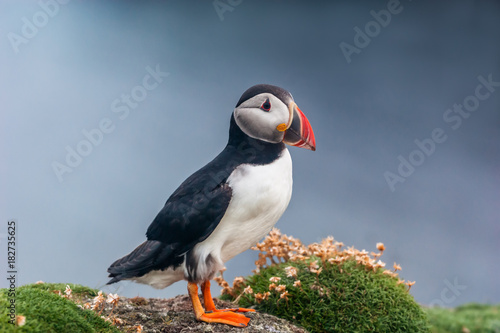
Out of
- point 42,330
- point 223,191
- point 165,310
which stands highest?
point 223,191

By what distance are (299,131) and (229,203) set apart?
939 millimetres

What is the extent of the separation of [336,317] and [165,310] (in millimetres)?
1735

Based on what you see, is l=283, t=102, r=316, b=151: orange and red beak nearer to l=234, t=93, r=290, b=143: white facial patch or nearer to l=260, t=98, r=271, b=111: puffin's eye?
l=234, t=93, r=290, b=143: white facial patch

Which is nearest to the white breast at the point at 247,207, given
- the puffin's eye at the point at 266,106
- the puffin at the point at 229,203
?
the puffin at the point at 229,203

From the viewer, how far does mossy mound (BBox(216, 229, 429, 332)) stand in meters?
4.81

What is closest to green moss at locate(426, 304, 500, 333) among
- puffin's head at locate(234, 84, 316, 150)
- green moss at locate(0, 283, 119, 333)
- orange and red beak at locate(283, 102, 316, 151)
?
orange and red beak at locate(283, 102, 316, 151)

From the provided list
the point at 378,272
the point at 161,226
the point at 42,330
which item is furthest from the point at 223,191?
the point at 378,272

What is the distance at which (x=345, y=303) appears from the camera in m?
4.85

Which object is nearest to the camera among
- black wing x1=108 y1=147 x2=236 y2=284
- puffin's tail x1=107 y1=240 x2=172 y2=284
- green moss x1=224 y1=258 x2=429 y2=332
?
black wing x1=108 y1=147 x2=236 y2=284

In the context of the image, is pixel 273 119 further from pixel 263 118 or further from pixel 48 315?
pixel 48 315

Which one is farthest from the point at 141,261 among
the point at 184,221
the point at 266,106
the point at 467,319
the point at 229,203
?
the point at 467,319

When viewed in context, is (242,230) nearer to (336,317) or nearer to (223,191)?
(223,191)

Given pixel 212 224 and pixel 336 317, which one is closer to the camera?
pixel 212 224

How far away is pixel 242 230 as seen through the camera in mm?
4418
